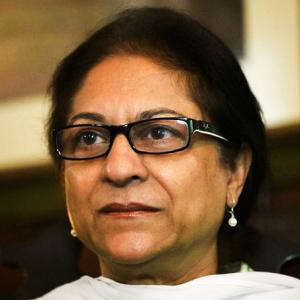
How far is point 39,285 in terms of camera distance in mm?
1786

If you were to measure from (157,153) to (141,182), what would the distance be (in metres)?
0.07

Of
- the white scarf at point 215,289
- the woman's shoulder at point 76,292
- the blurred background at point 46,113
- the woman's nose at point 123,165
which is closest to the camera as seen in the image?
the woman's nose at point 123,165

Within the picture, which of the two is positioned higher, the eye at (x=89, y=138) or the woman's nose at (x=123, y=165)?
the eye at (x=89, y=138)

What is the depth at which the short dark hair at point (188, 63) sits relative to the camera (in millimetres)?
1343

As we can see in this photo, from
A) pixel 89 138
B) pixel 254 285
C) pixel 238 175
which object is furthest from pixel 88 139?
pixel 254 285

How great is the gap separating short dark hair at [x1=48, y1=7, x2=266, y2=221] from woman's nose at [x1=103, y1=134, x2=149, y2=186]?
20 cm

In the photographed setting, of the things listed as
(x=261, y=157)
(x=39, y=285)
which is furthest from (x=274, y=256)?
(x=39, y=285)

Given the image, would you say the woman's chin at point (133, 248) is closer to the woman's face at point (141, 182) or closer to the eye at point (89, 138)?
the woman's face at point (141, 182)

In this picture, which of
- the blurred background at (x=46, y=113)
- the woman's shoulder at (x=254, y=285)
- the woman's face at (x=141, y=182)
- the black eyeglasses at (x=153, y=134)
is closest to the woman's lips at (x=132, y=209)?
the woman's face at (x=141, y=182)

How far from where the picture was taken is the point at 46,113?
1.84 metres

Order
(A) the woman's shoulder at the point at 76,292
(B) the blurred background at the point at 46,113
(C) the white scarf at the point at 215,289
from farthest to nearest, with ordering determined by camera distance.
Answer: (B) the blurred background at the point at 46,113, (A) the woman's shoulder at the point at 76,292, (C) the white scarf at the point at 215,289

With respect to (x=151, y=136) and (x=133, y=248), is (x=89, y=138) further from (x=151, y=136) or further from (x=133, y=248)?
(x=133, y=248)

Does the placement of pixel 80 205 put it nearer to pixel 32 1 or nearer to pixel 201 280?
pixel 201 280

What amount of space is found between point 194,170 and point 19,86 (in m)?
1.10
